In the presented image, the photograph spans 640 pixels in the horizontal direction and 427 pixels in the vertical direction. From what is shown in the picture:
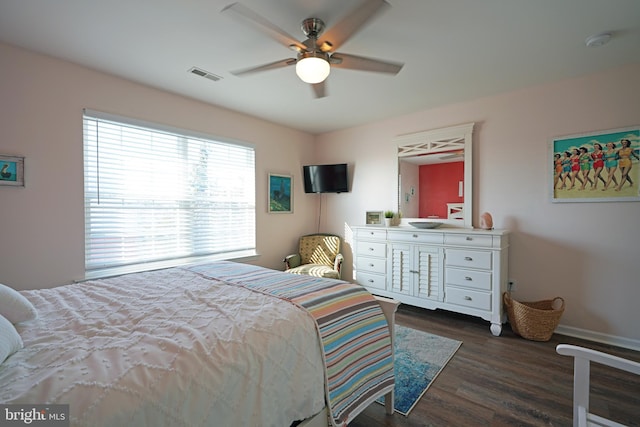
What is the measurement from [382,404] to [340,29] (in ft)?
7.92

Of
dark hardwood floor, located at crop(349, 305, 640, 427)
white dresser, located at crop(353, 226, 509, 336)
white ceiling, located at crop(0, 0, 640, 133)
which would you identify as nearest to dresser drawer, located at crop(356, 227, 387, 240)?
white dresser, located at crop(353, 226, 509, 336)

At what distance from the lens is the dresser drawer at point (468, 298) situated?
2973 millimetres

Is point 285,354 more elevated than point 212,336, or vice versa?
point 212,336

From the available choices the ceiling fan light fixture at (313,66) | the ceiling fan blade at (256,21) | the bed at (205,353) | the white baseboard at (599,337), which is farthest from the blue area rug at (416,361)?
the ceiling fan blade at (256,21)

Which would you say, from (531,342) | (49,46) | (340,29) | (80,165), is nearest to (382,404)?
(531,342)

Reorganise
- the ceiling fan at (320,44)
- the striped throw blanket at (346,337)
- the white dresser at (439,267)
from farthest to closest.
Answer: the white dresser at (439,267) < the ceiling fan at (320,44) < the striped throw blanket at (346,337)

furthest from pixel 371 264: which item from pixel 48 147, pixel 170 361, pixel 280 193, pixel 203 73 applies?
pixel 48 147

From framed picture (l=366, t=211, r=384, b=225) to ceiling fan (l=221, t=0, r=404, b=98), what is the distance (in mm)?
2405

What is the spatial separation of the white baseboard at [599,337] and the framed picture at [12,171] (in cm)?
516

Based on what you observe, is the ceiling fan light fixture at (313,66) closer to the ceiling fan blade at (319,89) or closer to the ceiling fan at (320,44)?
the ceiling fan at (320,44)

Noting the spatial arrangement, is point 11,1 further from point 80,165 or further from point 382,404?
point 382,404

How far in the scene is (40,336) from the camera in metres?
1.19

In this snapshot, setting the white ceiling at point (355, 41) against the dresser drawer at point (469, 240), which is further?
the dresser drawer at point (469, 240)

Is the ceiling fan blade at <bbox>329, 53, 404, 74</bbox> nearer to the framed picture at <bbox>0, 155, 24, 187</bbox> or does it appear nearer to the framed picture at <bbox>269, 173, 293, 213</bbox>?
the framed picture at <bbox>269, 173, 293, 213</bbox>
